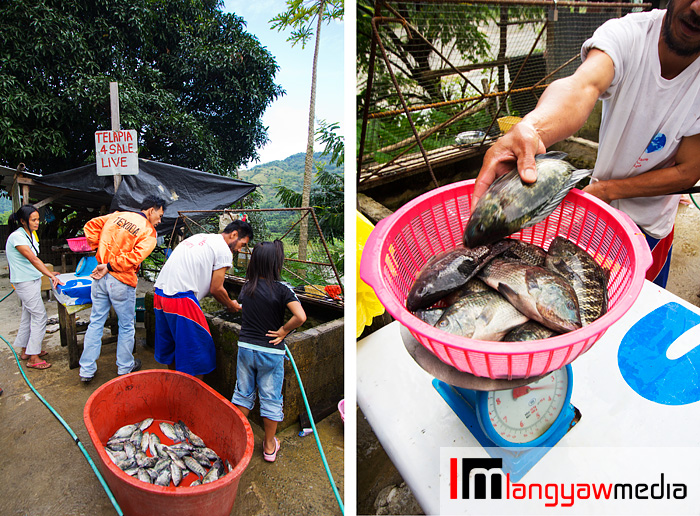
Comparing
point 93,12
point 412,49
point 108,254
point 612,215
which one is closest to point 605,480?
point 612,215

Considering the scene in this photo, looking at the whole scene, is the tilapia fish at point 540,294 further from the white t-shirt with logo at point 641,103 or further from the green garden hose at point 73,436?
the green garden hose at point 73,436

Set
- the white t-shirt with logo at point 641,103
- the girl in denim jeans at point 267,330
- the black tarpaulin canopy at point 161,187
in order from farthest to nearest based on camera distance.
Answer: the black tarpaulin canopy at point 161,187, the girl in denim jeans at point 267,330, the white t-shirt with logo at point 641,103

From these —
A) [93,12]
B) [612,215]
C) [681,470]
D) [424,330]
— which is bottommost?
[681,470]

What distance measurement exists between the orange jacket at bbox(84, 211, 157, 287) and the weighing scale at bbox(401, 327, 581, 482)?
246cm

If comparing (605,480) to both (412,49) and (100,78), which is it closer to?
(412,49)

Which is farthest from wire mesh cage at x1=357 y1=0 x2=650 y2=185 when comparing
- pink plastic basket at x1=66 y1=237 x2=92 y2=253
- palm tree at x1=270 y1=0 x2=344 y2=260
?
pink plastic basket at x1=66 y1=237 x2=92 y2=253

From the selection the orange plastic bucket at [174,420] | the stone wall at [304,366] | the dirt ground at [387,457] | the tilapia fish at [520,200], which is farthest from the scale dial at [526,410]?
the stone wall at [304,366]

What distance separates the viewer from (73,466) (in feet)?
6.69

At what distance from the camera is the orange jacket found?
272 cm

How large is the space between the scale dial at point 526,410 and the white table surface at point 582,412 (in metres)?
0.11

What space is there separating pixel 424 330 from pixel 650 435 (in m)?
0.81

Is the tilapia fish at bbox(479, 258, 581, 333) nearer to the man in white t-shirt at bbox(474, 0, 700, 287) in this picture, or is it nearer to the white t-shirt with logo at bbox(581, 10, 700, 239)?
the man in white t-shirt at bbox(474, 0, 700, 287)

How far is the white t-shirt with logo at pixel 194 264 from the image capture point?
91.2 inches

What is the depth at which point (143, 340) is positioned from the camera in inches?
139
